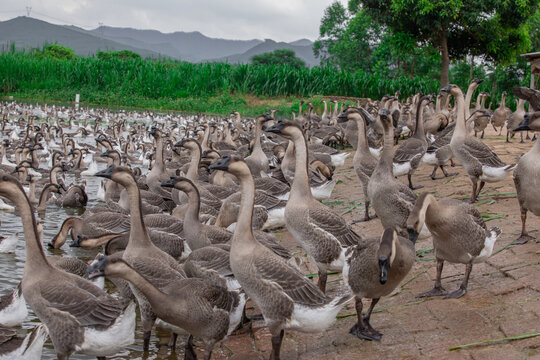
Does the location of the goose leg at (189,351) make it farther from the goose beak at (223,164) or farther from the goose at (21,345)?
the goose beak at (223,164)

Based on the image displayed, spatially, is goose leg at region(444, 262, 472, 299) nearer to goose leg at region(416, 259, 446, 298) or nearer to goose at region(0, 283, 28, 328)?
goose leg at region(416, 259, 446, 298)

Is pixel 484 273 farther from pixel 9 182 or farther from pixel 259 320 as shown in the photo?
pixel 9 182

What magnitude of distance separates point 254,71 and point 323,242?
35938mm

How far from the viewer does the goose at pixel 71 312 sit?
210 inches

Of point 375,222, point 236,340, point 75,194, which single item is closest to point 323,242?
point 236,340

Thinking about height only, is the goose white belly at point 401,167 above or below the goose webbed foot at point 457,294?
above

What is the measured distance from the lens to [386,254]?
5.05 m

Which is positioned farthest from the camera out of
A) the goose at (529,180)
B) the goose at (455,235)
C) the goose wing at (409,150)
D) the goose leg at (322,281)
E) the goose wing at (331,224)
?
the goose wing at (409,150)

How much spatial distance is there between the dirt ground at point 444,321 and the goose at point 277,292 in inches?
16.2

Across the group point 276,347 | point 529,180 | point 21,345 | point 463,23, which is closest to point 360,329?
point 276,347

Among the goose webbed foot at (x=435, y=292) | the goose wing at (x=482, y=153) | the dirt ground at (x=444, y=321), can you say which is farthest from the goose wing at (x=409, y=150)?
the goose webbed foot at (x=435, y=292)

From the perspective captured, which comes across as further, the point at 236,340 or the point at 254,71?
the point at 254,71

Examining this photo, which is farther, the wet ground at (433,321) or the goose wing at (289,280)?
the goose wing at (289,280)

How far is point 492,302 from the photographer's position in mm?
5855
